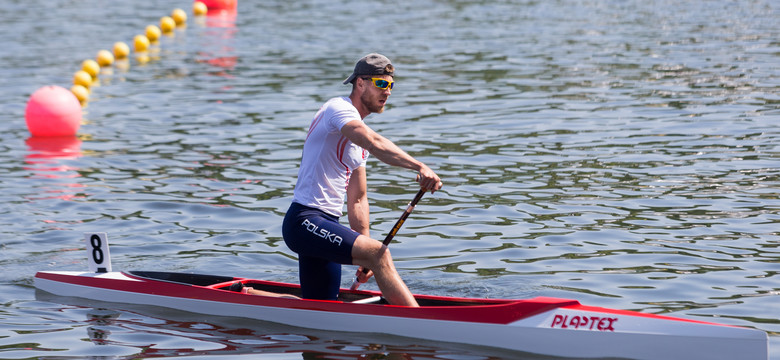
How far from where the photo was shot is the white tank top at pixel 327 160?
23.6 ft

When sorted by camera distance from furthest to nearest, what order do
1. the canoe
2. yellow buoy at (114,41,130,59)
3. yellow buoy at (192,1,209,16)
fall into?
yellow buoy at (192,1,209,16), yellow buoy at (114,41,130,59), the canoe

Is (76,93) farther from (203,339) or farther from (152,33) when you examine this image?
(203,339)

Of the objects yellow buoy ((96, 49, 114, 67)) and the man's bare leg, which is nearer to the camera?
the man's bare leg

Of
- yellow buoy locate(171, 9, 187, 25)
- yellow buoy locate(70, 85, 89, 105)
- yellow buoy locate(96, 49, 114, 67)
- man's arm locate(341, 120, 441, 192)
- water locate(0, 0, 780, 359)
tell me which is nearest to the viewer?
man's arm locate(341, 120, 441, 192)

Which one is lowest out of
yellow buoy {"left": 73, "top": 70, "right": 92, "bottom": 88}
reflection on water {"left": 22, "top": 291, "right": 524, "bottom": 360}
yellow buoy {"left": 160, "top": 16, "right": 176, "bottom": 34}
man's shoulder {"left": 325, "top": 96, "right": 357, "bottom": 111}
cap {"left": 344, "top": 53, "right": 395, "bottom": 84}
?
reflection on water {"left": 22, "top": 291, "right": 524, "bottom": 360}

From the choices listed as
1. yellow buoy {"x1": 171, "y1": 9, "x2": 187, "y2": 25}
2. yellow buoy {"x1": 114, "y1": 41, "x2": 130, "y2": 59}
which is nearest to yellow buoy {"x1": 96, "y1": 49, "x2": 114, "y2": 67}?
yellow buoy {"x1": 114, "y1": 41, "x2": 130, "y2": 59}

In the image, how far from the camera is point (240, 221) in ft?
36.3

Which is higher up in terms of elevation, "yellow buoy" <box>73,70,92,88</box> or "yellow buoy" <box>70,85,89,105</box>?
"yellow buoy" <box>73,70,92,88</box>

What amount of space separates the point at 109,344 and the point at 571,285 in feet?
12.5

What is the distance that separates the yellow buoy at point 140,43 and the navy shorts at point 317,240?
18.9m

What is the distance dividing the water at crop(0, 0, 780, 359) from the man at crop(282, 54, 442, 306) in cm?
62

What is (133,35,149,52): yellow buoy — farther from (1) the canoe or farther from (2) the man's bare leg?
(2) the man's bare leg

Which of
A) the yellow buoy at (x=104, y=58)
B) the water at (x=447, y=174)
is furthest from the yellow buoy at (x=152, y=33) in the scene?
the yellow buoy at (x=104, y=58)

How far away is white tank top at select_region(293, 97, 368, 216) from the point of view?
718 cm
